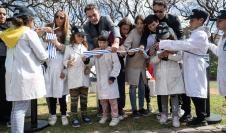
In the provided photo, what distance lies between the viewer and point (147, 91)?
6699mm

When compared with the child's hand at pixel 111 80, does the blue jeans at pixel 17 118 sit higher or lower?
lower

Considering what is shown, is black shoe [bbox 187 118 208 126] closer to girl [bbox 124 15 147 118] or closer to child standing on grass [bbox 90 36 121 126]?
girl [bbox 124 15 147 118]

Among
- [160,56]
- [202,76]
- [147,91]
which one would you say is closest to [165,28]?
[160,56]

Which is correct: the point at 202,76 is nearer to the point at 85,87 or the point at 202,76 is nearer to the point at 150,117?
the point at 150,117

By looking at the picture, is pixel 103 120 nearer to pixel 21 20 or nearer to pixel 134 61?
pixel 134 61

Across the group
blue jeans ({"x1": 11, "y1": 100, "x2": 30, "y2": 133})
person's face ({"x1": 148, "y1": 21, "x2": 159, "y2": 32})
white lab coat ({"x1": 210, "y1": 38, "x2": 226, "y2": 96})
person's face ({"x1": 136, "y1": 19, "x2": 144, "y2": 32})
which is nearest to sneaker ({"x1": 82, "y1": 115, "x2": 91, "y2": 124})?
blue jeans ({"x1": 11, "y1": 100, "x2": 30, "y2": 133})

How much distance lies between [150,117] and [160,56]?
1297mm

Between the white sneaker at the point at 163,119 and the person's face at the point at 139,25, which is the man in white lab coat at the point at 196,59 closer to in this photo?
the white sneaker at the point at 163,119

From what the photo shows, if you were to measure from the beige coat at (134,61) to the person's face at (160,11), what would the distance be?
54cm

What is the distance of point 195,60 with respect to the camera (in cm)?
548

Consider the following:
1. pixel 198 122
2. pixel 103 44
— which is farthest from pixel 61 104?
pixel 198 122

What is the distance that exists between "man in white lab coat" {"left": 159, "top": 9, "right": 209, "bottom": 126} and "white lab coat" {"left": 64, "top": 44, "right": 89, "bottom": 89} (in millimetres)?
1456

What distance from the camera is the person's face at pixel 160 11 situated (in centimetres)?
596

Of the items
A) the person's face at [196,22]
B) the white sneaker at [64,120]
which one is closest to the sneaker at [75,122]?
the white sneaker at [64,120]
